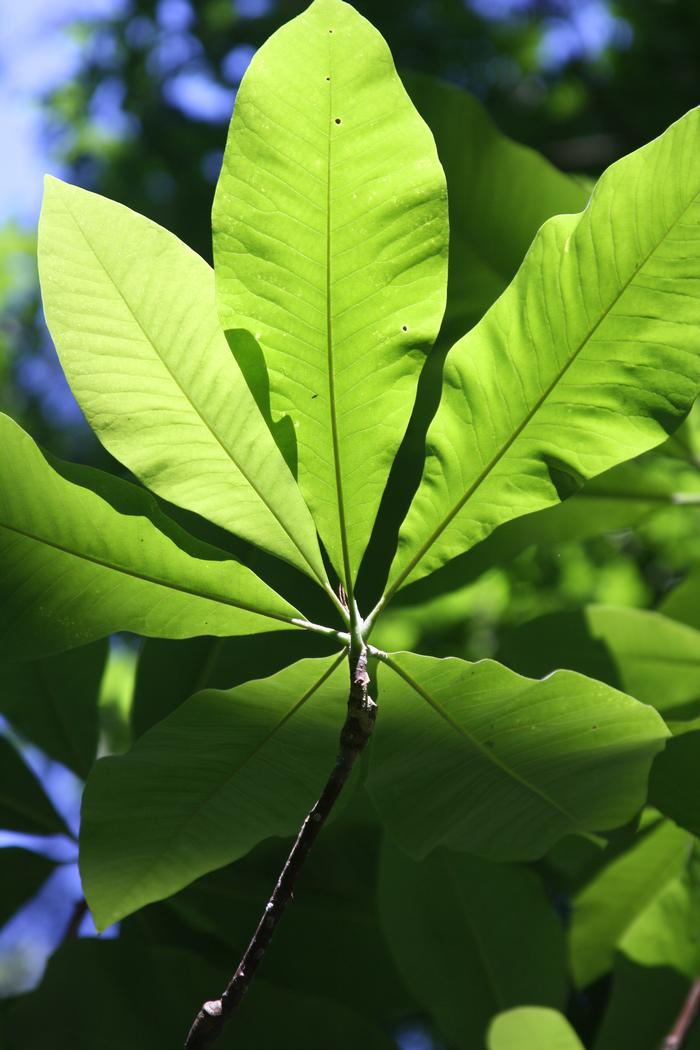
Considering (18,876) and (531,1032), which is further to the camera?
(18,876)

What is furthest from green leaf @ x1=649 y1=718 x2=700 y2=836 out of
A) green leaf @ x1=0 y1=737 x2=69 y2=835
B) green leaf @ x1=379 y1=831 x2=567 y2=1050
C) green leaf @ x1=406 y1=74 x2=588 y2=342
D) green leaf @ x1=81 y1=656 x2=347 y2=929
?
green leaf @ x1=0 y1=737 x2=69 y2=835

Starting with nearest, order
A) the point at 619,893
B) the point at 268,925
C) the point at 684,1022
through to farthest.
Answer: the point at 268,925 < the point at 684,1022 < the point at 619,893

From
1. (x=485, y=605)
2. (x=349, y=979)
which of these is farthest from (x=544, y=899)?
(x=485, y=605)

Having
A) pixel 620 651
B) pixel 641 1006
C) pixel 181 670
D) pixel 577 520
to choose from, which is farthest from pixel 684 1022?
pixel 181 670

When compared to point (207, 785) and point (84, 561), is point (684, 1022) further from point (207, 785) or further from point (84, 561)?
point (84, 561)

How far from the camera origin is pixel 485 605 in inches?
78.0

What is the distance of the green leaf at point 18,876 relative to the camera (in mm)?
1167

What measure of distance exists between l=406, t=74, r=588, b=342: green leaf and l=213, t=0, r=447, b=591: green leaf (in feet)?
1.39

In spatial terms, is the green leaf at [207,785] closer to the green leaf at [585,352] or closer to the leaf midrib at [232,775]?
the leaf midrib at [232,775]

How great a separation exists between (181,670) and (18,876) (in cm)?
33

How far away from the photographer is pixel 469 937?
116cm

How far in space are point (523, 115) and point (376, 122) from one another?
3.20 meters

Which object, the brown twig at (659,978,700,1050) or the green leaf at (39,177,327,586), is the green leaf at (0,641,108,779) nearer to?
the green leaf at (39,177,327,586)

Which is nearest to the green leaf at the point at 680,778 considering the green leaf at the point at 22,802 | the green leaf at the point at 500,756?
the green leaf at the point at 500,756
